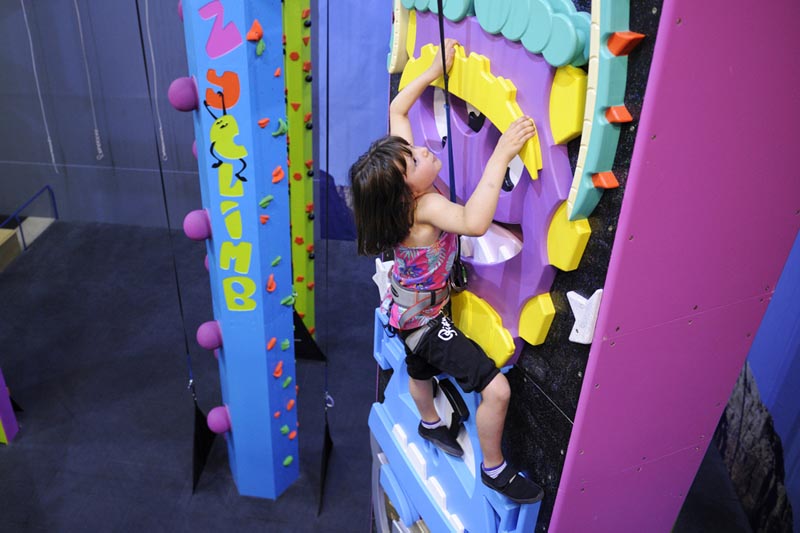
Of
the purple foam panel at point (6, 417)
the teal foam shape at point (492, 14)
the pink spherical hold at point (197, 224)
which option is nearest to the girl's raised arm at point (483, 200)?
the teal foam shape at point (492, 14)

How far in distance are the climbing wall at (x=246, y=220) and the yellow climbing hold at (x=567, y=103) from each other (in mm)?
1340

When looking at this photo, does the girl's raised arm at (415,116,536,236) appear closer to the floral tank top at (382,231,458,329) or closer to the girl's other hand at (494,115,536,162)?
the girl's other hand at (494,115,536,162)

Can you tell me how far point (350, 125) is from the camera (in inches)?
217

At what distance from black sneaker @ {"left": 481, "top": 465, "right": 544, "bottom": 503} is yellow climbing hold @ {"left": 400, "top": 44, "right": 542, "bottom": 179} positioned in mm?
746

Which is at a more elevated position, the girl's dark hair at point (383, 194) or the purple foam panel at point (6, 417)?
the girl's dark hair at point (383, 194)

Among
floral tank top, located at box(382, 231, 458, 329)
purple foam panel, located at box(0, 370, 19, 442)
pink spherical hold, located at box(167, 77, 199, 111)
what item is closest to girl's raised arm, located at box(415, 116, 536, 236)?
floral tank top, located at box(382, 231, 458, 329)

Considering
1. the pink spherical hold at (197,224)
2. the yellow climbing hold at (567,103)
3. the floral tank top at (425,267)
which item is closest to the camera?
the yellow climbing hold at (567,103)

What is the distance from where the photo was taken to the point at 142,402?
13.6ft

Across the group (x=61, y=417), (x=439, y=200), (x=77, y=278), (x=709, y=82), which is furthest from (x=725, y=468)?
(x=77, y=278)

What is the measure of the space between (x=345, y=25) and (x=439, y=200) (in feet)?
12.6

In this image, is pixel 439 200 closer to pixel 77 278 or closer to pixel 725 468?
pixel 725 468

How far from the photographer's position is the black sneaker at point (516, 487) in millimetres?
1689

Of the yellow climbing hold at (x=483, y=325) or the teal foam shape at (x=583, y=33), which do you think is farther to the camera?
the yellow climbing hold at (x=483, y=325)

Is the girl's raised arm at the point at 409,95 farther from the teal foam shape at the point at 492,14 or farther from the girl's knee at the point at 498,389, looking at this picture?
the girl's knee at the point at 498,389
